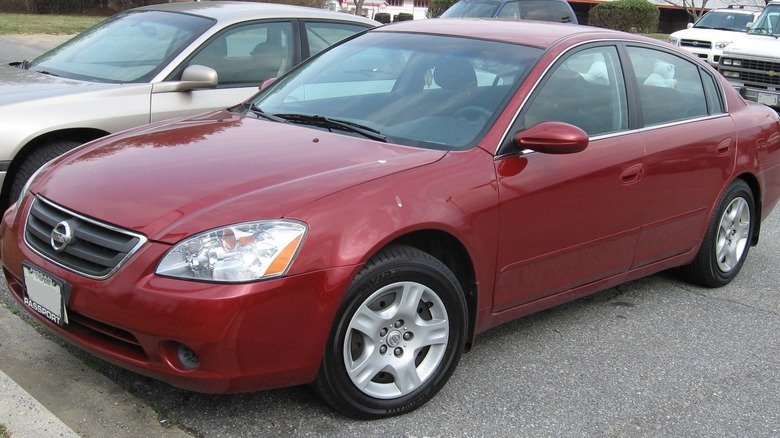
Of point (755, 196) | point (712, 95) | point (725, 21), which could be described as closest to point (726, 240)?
point (755, 196)

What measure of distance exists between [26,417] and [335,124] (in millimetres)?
1844

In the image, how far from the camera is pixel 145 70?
5.74 meters

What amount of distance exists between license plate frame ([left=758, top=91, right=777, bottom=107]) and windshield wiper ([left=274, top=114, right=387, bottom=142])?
10.1 m

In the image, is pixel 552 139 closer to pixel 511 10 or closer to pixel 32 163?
pixel 32 163

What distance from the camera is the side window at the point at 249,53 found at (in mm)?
6027

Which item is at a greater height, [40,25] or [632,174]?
[632,174]

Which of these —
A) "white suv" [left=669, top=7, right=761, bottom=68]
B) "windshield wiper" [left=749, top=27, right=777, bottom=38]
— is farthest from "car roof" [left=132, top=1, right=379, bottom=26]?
"white suv" [left=669, top=7, right=761, bottom=68]

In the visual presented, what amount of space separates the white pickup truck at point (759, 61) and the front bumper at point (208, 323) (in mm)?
11006

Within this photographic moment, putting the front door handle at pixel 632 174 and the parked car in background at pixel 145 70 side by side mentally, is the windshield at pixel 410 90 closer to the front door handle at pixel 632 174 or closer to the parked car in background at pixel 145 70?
the front door handle at pixel 632 174

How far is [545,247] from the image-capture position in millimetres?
3852

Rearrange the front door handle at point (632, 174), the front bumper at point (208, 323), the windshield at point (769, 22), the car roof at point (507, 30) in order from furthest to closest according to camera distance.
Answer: the windshield at point (769, 22) < the car roof at point (507, 30) < the front door handle at point (632, 174) < the front bumper at point (208, 323)

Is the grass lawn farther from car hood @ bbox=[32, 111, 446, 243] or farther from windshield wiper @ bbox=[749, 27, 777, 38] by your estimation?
car hood @ bbox=[32, 111, 446, 243]

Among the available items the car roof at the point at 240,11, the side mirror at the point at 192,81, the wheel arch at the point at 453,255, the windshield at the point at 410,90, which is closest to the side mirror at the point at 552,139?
the windshield at the point at 410,90

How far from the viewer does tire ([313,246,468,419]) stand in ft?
10.3
